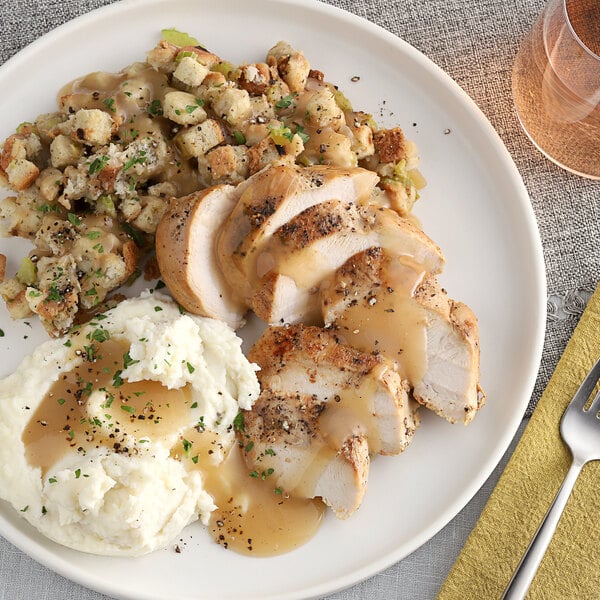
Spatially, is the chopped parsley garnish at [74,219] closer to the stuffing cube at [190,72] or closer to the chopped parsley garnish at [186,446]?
the stuffing cube at [190,72]

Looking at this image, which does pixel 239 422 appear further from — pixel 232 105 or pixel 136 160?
pixel 232 105

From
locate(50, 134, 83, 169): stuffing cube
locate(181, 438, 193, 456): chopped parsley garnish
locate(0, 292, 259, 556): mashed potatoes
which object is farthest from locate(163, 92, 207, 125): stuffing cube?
locate(181, 438, 193, 456): chopped parsley garnish

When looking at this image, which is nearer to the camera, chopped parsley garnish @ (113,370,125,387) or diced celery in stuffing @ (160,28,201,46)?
chopped parsley garnish @ (113,370,125,387)

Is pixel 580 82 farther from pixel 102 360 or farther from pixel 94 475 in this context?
pixel 94 475

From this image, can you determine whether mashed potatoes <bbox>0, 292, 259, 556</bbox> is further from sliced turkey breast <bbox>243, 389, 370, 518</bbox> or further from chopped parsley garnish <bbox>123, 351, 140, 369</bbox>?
sliced turkey breast <bbox>243, 389, 370, 518</bbox>

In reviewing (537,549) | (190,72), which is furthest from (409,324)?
(190,72)

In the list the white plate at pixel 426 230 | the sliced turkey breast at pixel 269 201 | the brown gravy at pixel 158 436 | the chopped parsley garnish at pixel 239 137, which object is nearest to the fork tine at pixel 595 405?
the white plate at pixel 426 230
